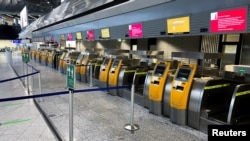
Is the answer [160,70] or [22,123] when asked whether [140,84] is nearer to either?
[160,70]

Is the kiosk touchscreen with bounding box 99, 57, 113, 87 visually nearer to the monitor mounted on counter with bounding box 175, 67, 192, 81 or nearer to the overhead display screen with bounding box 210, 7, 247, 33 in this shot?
the monitor mounted on counter with bounding box 175, 67, 192, 81

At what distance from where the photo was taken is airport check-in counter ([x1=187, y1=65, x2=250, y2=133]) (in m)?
3.15

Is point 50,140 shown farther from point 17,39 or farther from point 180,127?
point 17,39

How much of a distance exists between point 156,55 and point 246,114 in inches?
118

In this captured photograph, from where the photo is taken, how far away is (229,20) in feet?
→ 10.5

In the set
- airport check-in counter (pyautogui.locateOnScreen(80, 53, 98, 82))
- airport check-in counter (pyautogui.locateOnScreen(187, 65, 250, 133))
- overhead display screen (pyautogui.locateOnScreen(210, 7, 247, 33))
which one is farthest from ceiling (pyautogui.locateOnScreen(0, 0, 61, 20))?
airport check-in counter (pyautogui.locateOnScreen(187, 65, 250, 133))

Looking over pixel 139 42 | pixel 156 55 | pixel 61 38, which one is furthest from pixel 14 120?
pixel 61 38

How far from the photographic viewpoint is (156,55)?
5.96 meters

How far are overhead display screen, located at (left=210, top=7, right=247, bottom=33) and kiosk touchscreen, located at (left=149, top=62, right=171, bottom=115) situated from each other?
1160 millimetres

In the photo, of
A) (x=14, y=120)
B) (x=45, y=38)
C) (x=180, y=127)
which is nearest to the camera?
(x=180, y=127)

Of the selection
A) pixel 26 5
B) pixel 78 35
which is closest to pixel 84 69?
pixel 78 35

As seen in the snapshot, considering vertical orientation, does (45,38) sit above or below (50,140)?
above

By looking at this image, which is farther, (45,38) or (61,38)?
(45,38)

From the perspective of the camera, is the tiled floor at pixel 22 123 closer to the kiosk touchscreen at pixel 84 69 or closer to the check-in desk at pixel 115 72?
the check-in desk at pixel 115 72
